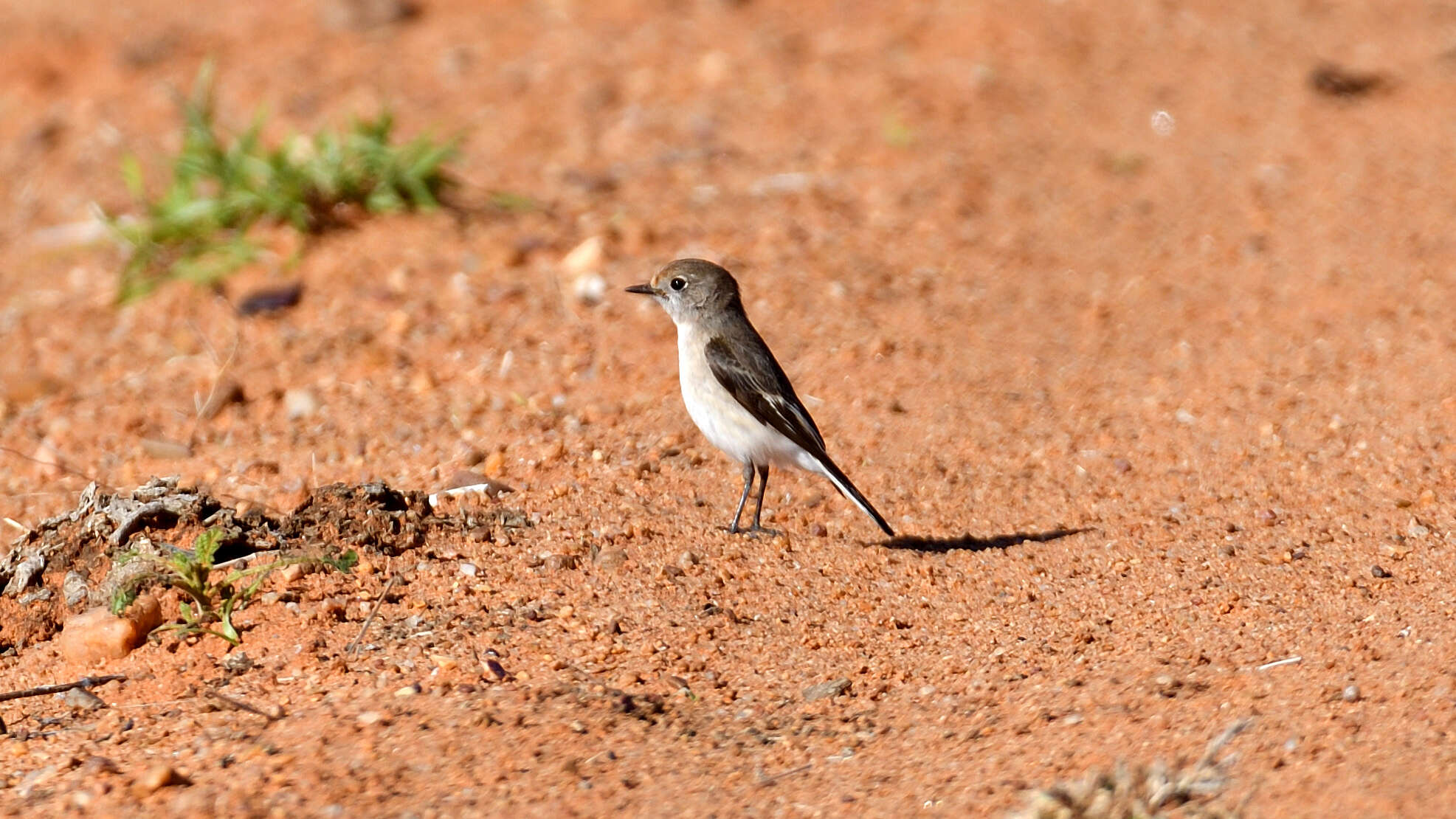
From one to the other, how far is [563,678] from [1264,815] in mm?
2140

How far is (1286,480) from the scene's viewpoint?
20.9 ft

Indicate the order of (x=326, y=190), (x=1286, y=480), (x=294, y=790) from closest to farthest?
(x=294, y=790)
(x=1286, y=480)
(x=326, y=190)

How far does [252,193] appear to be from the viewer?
8.58 m

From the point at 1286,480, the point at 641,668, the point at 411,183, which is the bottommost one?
the point at 1286,480

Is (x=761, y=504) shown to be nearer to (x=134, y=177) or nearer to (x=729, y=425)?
(x=729, y=425)

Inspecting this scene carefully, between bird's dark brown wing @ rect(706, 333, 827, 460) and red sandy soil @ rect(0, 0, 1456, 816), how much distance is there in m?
0.42

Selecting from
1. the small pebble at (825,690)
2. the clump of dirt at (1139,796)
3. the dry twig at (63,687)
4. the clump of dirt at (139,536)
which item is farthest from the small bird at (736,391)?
the dry twig at (63,687)

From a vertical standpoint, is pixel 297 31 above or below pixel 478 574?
above

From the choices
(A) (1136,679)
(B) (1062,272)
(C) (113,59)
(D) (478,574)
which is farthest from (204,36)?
(A) (1136,679)

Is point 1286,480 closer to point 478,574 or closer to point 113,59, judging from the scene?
point 478,574

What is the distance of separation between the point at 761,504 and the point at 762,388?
0.51 metres

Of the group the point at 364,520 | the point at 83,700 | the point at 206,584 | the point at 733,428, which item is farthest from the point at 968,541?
the point at 83,700

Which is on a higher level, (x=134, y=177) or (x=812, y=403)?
(x=134, y=177)

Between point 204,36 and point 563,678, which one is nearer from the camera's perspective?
point 563,678
